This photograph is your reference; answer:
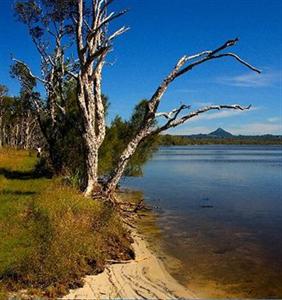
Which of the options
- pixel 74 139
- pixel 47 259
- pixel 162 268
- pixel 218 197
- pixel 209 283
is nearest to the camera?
pixel 47 259

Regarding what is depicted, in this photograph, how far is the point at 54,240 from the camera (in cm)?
1605

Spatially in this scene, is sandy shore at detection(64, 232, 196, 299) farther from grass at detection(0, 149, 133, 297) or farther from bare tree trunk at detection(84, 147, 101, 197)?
bare tree trunk at detection(84, 147, 101, 197)

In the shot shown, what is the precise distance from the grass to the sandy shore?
1.26 feet

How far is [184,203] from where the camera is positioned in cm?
3806

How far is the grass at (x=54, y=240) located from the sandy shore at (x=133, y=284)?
384 millimetres

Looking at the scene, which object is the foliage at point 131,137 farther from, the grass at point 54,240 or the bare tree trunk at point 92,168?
the grass at point 54,240

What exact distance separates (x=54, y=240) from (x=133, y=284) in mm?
2965

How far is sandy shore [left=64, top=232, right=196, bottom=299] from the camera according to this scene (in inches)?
562

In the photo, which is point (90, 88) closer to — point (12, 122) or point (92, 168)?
point (92, 168)

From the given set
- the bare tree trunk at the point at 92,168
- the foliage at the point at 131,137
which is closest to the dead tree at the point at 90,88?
the bare tree trunk at the point at 92,168

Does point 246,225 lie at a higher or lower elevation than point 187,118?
lower

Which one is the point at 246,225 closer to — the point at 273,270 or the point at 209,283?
the point at 273,270

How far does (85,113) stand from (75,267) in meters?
11.1

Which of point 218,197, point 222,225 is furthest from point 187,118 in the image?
point 218,197
